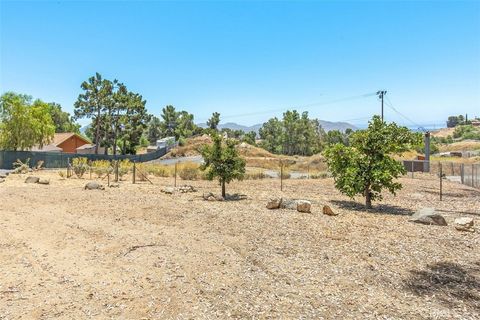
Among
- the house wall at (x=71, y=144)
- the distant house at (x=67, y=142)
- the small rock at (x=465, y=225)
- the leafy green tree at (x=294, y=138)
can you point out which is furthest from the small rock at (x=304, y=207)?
the leafy green tree at (x=294, y=138)

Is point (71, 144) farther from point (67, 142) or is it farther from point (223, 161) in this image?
point (223, 161)

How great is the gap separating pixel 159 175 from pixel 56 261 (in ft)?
72.0

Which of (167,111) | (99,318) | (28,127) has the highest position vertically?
(167,111)

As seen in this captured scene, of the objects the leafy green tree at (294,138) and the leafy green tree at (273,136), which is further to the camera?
the leafy green tree at (273,136)

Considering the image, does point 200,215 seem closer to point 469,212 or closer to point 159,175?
point 469,212

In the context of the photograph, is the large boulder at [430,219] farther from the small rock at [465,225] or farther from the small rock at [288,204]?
the small rock at [288,204]

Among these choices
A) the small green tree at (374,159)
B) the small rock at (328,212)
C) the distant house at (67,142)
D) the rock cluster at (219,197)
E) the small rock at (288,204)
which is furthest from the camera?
the distant house at (67,142)

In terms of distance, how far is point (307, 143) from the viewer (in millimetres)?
88062

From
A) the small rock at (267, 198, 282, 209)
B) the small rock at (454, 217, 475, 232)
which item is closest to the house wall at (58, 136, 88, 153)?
the small rock at (267, 198, 282, 209)

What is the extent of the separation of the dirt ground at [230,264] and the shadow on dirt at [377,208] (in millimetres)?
365

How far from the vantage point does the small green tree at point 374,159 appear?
47.8 feet

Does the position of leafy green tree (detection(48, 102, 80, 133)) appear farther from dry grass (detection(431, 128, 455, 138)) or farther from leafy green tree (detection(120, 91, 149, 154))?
dry grass (detection(431, 128, 455, 138))

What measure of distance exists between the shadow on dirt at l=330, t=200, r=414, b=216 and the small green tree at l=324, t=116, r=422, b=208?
1.61 ft

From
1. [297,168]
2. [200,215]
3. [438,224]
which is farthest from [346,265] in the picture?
[297,168]
